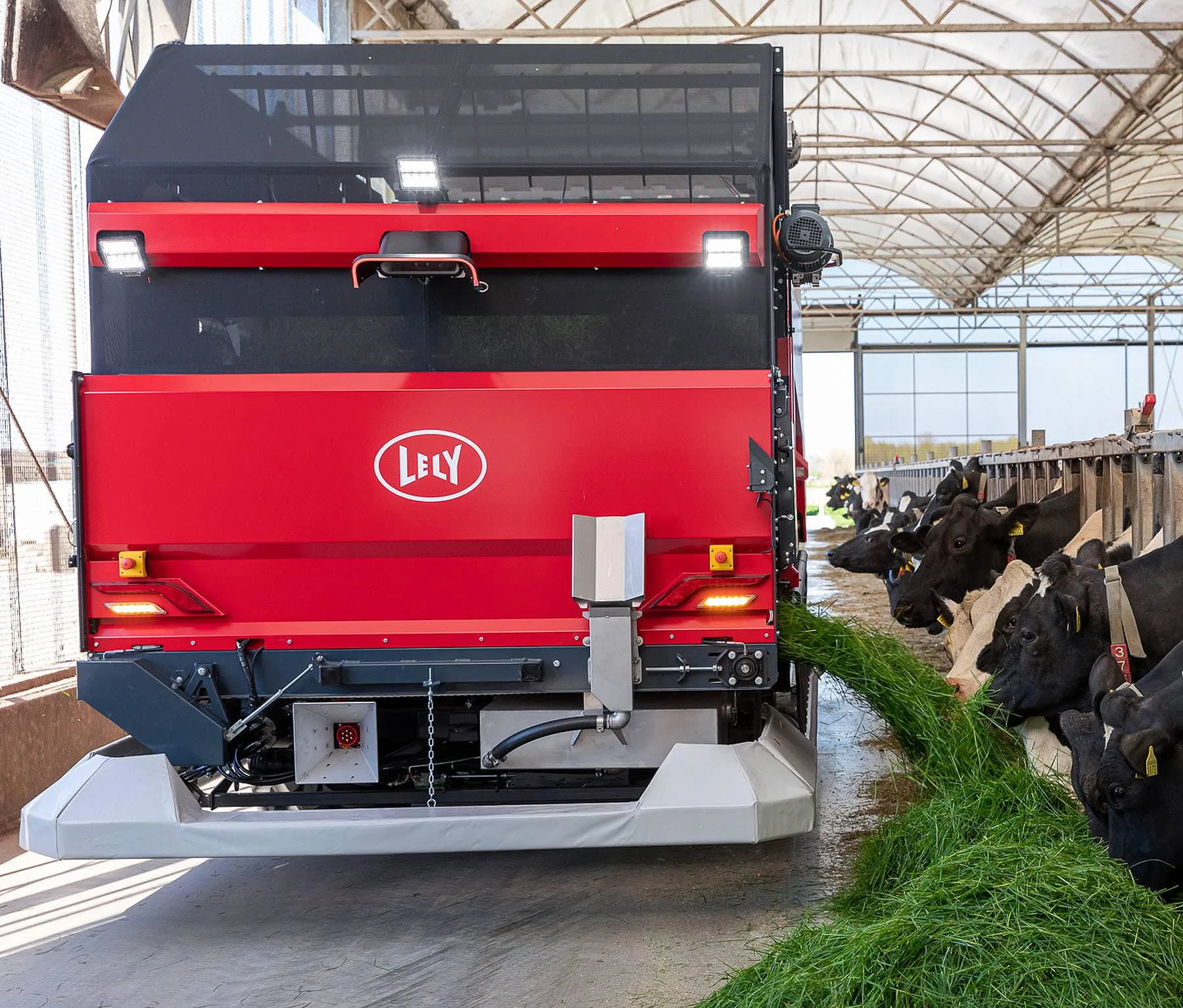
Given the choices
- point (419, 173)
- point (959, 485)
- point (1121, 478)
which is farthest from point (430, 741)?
point (959, 485)

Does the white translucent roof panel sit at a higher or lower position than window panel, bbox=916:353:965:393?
higher

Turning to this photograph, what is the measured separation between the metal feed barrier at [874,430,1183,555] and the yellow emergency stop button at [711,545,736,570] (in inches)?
115

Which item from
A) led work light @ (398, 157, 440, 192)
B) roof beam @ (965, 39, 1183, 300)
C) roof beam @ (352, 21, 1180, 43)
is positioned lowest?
led work light @ (398, 157, 440, 192)

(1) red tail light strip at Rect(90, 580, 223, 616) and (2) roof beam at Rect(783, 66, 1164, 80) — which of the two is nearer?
(1) red tail light strip at Rect(90, 580, 223, 616)

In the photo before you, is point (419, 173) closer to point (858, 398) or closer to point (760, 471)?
point (760, 471)

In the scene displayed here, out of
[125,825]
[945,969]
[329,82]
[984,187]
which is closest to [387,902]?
[125,825]

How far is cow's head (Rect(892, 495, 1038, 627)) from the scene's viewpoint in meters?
7.73

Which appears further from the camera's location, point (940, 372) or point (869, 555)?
point (940, 372)

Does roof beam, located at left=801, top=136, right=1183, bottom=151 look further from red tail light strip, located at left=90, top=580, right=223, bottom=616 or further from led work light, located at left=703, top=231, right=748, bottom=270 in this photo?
red tail light strip, located at left=90, top=580, right=223, bottom=616

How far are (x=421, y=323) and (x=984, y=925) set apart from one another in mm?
2739

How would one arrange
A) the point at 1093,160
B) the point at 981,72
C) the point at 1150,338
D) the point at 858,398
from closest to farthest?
the point at 981,72
the point at 1093,160
the point at 1150,338
the point at 858,398

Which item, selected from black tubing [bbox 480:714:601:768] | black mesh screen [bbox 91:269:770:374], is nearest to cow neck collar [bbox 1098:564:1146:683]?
black mesh screen [bbox 91:269:770:374]

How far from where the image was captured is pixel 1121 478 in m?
6.69

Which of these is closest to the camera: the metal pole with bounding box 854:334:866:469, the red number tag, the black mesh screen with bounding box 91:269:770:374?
the black mesh screen with bounding box 91:269:770:374
